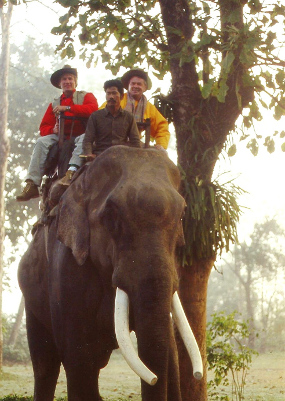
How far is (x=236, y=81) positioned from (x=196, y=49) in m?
0.63

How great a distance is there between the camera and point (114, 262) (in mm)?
4188

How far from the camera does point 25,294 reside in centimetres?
623

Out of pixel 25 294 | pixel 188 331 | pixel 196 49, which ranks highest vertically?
pixel 196 49

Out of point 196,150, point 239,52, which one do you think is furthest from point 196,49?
point 196,150

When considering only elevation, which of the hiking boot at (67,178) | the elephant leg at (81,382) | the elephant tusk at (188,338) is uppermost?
the hiking boot at (67,178)

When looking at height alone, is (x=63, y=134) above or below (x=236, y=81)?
below

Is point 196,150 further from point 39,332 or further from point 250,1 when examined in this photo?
point 39,332

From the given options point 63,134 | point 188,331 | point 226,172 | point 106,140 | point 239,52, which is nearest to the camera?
point 188,331

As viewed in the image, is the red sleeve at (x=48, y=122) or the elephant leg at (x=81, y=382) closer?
the elephant leg at (x=81, y=382)

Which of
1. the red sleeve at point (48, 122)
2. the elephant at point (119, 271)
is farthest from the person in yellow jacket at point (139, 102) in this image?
the elephant at point (119, 271)

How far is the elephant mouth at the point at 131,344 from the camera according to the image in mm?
3645

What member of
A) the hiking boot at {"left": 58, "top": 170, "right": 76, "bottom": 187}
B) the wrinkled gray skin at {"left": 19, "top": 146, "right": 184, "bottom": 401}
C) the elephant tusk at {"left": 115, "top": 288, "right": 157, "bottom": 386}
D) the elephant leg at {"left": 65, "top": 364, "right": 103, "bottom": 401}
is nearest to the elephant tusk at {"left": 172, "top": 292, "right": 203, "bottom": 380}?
the wrinkled gray skin at {"left": 19, "top": 146, "right": 184, "bottom": 401}

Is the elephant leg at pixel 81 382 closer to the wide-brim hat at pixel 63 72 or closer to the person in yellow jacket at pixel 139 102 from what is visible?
the person in yellow jacket at pixel 139 102

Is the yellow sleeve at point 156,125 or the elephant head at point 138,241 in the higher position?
the yellow sleeve at point 156,125
